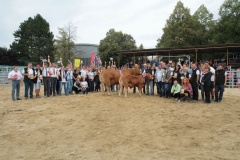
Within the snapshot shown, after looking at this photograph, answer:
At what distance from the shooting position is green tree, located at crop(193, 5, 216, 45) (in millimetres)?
39281

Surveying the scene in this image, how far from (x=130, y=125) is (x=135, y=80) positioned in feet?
19.0

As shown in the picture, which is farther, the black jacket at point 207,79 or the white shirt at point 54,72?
the white shirt at point 54,72

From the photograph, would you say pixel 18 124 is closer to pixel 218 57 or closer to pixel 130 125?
pixel 130 125

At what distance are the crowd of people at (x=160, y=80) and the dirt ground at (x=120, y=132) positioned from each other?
1565 millimetres

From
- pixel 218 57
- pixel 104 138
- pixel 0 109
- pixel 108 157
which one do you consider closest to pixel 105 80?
pixel 0 109

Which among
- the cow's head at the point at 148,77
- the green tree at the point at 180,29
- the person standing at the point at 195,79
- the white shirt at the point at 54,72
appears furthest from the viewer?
the green tree at the point at 180,29

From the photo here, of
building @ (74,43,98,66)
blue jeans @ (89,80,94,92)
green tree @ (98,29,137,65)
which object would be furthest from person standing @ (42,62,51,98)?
building @ (74,43,98,66)

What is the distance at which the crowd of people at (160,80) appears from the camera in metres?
10.1

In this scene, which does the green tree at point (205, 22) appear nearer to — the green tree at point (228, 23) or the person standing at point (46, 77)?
the green tree at point (228, 23)

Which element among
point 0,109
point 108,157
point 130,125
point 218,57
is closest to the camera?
point 108,157

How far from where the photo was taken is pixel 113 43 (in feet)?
152

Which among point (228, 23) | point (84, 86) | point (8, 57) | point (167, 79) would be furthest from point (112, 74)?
point (8, 57)

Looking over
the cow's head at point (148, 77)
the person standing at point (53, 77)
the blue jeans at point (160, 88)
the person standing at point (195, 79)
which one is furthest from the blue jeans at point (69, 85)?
the person standing at point (195, 79)

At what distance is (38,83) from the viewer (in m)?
11.9
